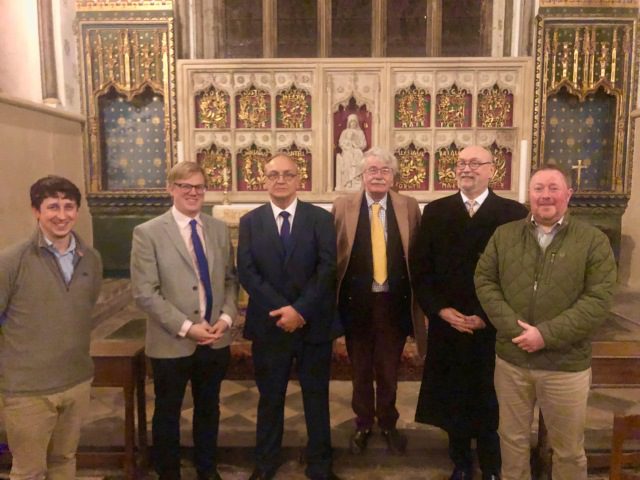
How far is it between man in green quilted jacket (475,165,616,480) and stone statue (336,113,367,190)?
3772mm

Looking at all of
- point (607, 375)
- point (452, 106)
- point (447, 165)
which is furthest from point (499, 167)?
point (607, 375)

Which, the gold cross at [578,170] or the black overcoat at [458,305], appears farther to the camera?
the gold cross at [578,170]

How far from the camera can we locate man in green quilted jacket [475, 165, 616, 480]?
6.23ft

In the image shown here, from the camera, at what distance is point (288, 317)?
2.24 meters

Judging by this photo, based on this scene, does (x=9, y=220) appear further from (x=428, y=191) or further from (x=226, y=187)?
(x=428, y=191)

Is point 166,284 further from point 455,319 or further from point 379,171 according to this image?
point 455,319

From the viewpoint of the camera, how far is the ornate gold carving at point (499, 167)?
5.79 meters

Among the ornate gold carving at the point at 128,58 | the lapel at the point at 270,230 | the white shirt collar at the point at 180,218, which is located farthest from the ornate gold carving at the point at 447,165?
the white shirt collar at the point at 180,218

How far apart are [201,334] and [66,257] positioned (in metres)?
0.58

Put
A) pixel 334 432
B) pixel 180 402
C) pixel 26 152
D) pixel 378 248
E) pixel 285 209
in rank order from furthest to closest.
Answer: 1. pixel 26 152
2. pixel 334 432
3. pixel 378 248
4. pixel 285 209
5. pixel 180 402

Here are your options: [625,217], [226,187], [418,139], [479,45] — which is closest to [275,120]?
[226,187]

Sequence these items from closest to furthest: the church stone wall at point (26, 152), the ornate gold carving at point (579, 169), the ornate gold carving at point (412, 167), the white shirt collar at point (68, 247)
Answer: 1. the white shirt collar at point (68, 247)
2. the church stone wall at point (26, 152)
3. the ornate gold carving at point (579, 169)
4. the ornate gold carving at point (412, 167)

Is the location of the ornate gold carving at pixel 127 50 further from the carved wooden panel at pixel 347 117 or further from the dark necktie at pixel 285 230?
the dark necktie at pixel 285 230

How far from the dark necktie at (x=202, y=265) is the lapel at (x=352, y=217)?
2.16 feet
